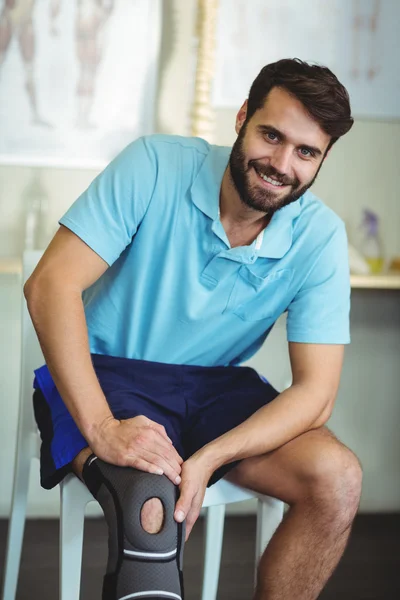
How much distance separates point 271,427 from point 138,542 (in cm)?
38

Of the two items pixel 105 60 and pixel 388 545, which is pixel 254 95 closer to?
pixel 105 60

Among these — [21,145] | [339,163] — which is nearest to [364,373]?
[339,163]

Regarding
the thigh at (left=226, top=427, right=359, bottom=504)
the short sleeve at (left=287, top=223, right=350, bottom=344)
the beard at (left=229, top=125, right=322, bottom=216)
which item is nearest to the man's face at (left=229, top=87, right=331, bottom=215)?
the beard at (left=229, top=125, right=322, bottom=216)

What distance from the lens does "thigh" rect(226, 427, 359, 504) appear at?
4.67ft

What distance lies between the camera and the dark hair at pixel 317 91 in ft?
4.98

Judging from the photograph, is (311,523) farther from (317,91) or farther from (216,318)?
(317,91)

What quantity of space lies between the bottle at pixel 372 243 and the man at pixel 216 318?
90 cm

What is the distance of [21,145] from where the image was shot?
7.65 feet

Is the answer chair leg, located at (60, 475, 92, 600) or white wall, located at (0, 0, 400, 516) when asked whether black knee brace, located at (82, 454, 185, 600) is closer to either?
chair leg, located at (60, 475, 92, 600)

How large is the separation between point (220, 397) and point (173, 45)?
1235mm

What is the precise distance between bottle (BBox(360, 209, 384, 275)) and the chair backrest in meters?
1.15

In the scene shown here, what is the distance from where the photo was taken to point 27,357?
1.86m

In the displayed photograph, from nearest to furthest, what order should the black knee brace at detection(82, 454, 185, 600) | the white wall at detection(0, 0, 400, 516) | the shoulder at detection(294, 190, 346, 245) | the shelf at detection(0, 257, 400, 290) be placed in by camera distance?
1. the black knee brace at detection(82, 454, 185, 600)
2. the shoulder at detection(294, 190, 346, 245)
3. the shelf at detection(0, 257, 400, 290)
4. the white wall at detection(0, 0, 400, 516)

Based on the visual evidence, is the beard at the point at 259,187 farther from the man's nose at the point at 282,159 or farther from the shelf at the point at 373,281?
the shelf at the point at 373,281
